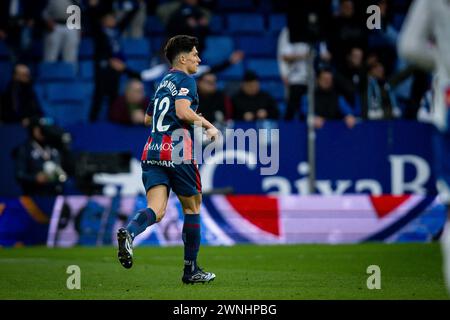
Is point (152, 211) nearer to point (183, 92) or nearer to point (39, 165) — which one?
point (183, 92)

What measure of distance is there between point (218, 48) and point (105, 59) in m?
2.33

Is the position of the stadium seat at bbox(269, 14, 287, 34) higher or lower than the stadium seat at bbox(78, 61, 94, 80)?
higher

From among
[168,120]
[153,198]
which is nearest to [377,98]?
[168,120]

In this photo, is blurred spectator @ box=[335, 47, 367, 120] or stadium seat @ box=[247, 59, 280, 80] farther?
stadium seat @ box=[247, 59, 280, 80]

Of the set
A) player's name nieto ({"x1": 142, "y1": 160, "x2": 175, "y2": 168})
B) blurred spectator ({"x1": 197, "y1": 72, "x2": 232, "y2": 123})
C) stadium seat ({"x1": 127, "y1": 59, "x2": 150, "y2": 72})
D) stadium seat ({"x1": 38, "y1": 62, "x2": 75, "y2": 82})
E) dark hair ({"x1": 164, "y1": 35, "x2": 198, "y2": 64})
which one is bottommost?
player's name nieto ({"x1": 142, "y1": 160, "x2": 175, "y2": 168})

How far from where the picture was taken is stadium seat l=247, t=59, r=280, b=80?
1902 cm

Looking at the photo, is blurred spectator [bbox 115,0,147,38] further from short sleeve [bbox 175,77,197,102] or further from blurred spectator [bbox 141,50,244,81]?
short sleeve [bbox 175,77,197,102]

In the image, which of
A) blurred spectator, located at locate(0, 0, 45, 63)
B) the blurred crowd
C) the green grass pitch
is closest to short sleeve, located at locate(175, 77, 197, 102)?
the green grass pitch

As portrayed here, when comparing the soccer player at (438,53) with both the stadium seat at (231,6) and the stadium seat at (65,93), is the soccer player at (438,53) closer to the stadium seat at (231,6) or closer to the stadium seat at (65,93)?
the stadium seat at (65,93)

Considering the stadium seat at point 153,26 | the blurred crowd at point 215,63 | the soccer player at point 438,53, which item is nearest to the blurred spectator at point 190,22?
the blurred crowd at point 215,63

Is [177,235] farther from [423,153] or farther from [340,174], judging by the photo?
[423,153]

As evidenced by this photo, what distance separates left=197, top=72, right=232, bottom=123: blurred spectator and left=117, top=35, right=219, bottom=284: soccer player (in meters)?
7.00

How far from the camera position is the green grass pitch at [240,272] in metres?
8.60

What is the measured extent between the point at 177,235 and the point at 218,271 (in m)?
4.37
